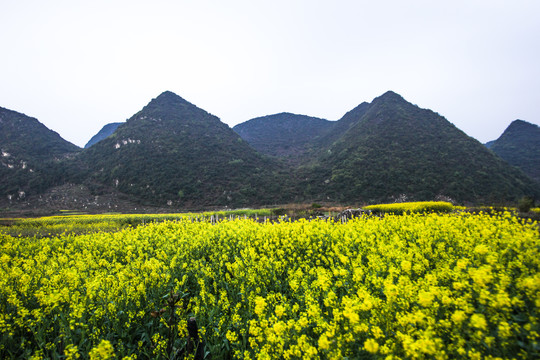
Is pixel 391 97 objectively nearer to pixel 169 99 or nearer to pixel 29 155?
pixel 169 99

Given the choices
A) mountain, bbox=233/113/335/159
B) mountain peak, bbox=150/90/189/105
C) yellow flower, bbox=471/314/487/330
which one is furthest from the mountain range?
yellow flower, bbox=471/314/487/330

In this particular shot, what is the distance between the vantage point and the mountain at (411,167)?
41531mm

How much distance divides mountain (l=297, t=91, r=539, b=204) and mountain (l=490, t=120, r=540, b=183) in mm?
19644

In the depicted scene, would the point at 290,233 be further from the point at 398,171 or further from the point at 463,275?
the point at 398,171

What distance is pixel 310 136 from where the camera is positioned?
104875 mm

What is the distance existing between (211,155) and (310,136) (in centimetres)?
5520

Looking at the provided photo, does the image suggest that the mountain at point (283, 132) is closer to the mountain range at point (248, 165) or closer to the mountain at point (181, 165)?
the mountain range at point (248, 165)

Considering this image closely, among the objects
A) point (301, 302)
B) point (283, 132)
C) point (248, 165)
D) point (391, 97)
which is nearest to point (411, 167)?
point (248, 165)

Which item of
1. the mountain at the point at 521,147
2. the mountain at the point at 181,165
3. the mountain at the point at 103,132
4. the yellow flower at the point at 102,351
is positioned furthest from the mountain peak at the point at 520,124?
the mountain at the point at 103,132

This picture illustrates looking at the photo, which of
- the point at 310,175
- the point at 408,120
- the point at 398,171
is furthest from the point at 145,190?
the point at 408,120

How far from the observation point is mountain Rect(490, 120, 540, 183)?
60.7m

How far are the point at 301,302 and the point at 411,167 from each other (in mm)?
52462

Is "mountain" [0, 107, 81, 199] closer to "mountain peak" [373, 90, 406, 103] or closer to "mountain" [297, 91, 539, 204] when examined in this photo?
"mountain" [297, 91, 539, 204]

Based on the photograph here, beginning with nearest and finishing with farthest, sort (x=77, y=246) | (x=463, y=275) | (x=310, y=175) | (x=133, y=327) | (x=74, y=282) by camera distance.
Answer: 1. (x=463, y=275)
2. (x=133, y=327)
3. (x=74, y=282)
4. (x=77, y=246)
5. (x=310, y=175)
